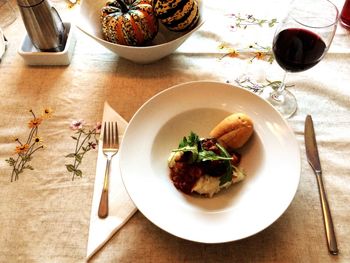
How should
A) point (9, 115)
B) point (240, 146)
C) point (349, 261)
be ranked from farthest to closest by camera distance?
point (9, 115) → point (240, 146) → point (349, 261)

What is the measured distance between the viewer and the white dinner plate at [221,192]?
0.56 m

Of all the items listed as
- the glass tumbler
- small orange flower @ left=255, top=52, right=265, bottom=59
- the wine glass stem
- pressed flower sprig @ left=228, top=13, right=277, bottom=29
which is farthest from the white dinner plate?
the glass tumbler

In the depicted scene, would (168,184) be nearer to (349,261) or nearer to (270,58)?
(349,261)

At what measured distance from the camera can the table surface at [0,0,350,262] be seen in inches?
22.9

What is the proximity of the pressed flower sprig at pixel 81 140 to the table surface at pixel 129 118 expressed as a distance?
14mm

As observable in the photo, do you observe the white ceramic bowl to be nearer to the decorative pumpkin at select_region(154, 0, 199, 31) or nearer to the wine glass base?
the decorative pumpkin at select_region(154, 0, 199, 31)

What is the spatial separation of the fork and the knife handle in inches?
16.1

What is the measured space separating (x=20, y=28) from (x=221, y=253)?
87cm

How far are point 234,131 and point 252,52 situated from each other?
35 centimetres

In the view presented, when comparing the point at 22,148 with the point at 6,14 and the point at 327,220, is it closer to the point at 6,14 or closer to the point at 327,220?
the point at 6,14

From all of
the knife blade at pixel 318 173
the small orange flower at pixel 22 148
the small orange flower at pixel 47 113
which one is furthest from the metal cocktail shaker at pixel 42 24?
the knife blade at pixel 318 173

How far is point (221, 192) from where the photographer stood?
0.63 metres

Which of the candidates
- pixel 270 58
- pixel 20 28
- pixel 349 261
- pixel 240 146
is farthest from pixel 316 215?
pixel 20 28

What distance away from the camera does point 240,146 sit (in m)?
0.67
